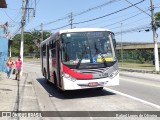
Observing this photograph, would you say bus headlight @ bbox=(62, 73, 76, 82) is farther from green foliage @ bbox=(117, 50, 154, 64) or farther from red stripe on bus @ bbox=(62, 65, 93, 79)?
green foliage @ bbox=(117, 50, 154, 64)

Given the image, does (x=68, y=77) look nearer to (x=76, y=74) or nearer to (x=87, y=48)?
(x=76, y=74)

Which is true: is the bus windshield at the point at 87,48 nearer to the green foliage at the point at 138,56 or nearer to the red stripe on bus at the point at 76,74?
the red stripe on bus at the point at 76,74

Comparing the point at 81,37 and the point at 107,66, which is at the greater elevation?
the point at 81,37

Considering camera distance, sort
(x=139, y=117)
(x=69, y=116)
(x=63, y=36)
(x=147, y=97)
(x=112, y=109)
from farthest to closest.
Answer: (x=63, y=36), (x=147, y=97), (x=112, y=109), (x=69, y=116), (x=139, y=117)

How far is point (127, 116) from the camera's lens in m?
10.1

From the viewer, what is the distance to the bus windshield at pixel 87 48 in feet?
47.9

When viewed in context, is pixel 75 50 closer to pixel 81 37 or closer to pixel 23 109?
pixel 81 37

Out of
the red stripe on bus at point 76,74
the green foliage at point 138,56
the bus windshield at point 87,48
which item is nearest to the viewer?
the red stripe on bus at point 76,74

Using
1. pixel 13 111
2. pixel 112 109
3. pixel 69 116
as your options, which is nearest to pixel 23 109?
pixel 13 111

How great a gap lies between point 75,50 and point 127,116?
17.1 feet

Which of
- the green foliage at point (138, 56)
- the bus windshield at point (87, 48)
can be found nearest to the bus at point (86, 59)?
the bus windshield at point (87, 48)

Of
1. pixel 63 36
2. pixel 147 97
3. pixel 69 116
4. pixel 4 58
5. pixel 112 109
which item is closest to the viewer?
pixel 69 116

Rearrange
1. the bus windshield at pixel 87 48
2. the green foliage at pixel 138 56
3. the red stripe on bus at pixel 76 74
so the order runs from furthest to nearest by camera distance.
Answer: the green foliage at pixel 138 56, the bus windshield at pixel 87 48, the red stripe on bus at pixel 76 74

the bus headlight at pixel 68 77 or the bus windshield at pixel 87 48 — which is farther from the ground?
the bus windshield at pixel 87 48
